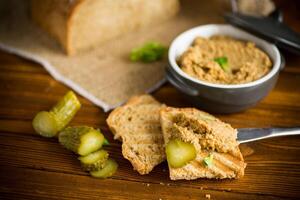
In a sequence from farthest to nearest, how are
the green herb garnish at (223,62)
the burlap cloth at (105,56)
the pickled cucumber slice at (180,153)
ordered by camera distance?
the burlap cloth at (105,56), the green herb garnish at (223,62), the pickled cucumber slice at (180,153)

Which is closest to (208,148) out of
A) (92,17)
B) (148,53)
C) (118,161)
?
(118,161)

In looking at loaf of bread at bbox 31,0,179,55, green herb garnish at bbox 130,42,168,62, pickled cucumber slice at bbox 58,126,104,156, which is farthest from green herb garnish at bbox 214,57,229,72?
loaf of bread at bbox 31,0,179,55

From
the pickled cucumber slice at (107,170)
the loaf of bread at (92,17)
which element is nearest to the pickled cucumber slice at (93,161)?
the pickled cucumber slice at (107,170)

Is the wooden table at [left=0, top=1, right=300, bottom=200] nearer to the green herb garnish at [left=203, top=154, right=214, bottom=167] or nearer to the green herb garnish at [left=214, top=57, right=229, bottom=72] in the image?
the green herb garnish at [left=203, top=154, right=214, bottom=167]

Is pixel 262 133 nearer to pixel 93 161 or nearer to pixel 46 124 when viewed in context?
pixel 93 161

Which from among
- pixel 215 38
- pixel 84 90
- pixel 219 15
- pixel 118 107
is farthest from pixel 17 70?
pixel 219 15

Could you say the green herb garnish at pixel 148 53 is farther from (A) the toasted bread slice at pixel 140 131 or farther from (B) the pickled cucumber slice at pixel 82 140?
(B) the pickled cucumber slice at pixel 82 140
